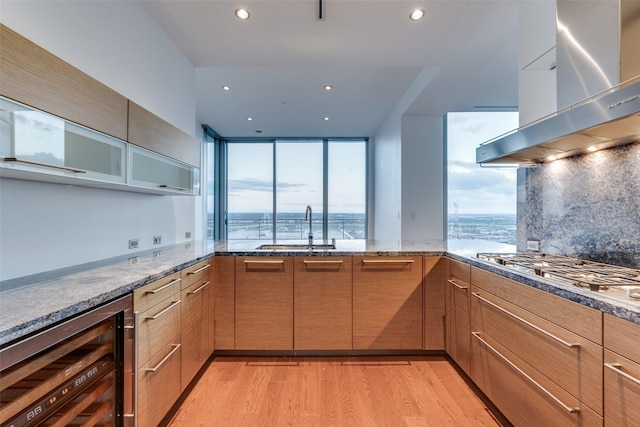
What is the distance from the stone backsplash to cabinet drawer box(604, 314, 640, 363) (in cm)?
80

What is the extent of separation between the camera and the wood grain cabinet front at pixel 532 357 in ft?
3.56

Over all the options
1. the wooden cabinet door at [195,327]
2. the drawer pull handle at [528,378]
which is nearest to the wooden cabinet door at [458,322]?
the drawer pull handle at [528,378]

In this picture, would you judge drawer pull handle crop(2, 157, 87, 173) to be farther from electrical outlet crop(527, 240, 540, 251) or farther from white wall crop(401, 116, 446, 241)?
white wall crop(401, 116, 446, 241)

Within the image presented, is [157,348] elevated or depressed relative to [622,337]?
depressed

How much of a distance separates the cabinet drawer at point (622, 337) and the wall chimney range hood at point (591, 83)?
711 mm

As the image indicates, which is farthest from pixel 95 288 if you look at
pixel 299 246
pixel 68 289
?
pixel 299 246

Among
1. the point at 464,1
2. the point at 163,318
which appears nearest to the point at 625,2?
the point at 464,1

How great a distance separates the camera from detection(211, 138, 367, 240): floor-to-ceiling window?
22.5ft

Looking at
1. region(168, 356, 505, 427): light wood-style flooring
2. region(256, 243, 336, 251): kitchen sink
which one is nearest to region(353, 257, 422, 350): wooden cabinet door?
region(168, 356, 505, 427): light wood-style flooring

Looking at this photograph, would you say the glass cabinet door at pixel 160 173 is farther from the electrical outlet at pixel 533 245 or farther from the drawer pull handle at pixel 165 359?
the electrical outlet at pixel 533 245

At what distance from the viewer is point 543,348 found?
1.28 meters

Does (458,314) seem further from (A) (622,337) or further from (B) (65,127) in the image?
(B) (65,127)

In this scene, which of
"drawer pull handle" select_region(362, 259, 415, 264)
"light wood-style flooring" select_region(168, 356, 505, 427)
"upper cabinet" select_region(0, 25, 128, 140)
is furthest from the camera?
"drawer pull handle" select_region(362, 259, 415, 264)

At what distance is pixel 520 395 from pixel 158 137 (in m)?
2.50
